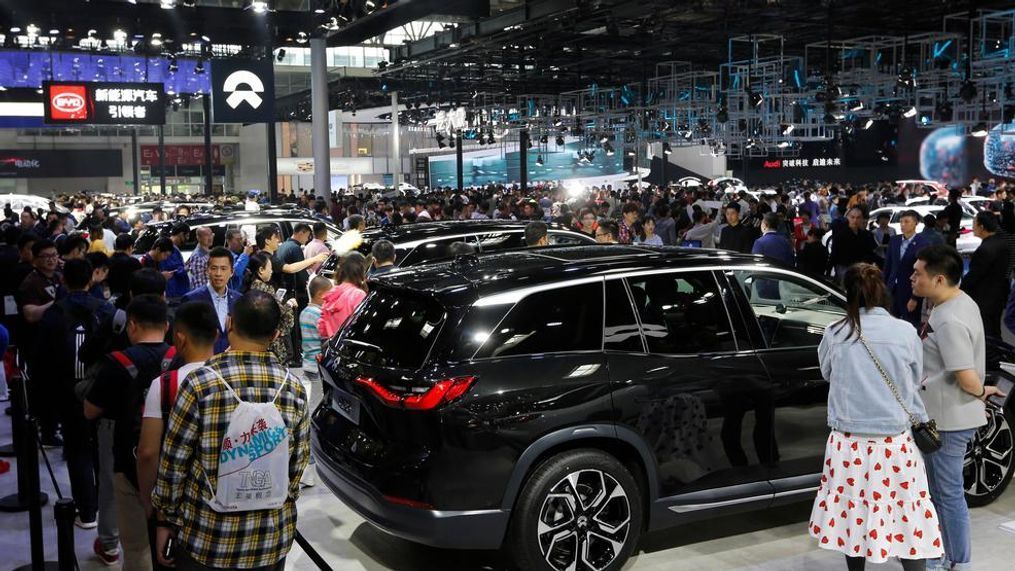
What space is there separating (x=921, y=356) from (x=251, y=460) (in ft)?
10.4

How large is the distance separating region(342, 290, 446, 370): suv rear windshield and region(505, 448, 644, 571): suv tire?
90 cm

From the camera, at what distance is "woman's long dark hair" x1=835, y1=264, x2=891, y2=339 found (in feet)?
14.8

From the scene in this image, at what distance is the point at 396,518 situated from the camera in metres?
4.85

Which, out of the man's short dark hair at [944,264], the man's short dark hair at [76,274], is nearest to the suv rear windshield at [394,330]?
the man's short dark hair at [76,274]

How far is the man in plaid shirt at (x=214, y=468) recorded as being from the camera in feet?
10.7

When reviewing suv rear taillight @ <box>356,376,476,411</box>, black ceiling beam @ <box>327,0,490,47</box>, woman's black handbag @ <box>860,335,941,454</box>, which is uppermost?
black ceiling beam @ <box>327,0,490,47</box>

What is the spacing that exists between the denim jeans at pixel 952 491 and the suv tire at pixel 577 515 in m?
1.53

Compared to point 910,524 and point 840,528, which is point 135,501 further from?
point 910,524

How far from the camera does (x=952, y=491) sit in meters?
4.88

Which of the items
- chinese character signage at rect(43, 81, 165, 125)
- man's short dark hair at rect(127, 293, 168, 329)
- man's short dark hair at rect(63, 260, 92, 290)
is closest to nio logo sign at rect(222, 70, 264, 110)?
chinese character signage at rect(43, 81, 165, 125)

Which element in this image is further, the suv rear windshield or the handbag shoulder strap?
the suv rear windshield

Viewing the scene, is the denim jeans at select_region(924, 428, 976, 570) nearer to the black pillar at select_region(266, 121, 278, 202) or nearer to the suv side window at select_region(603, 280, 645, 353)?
the suv side window at select_region(603, 280, 645, 353)

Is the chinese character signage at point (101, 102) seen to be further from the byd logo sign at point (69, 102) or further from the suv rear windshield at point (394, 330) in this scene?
the suv rear windshield at point (394, 330)

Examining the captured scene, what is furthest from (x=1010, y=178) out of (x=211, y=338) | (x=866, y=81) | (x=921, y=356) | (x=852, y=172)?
(x=211, y=338)
